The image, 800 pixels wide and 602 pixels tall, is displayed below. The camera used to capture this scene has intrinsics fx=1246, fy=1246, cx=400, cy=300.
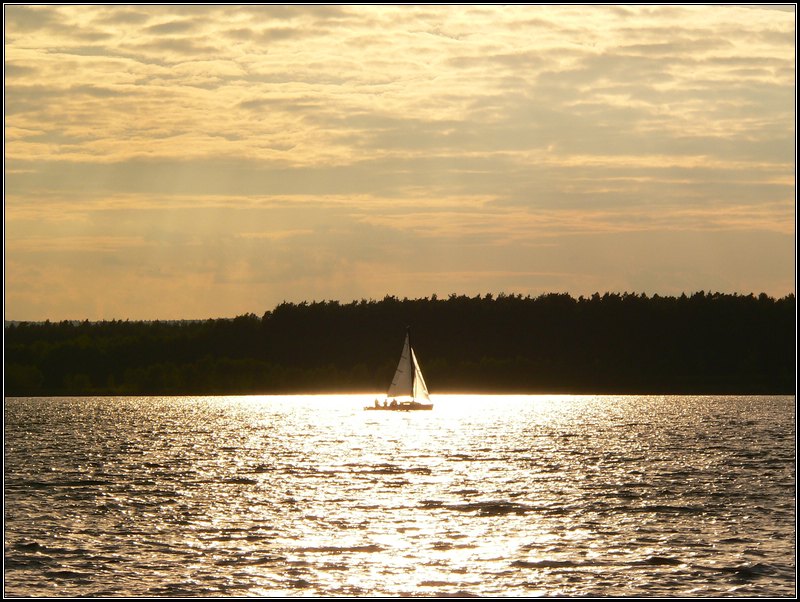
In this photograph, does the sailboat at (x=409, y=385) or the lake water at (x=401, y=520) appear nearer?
the lake water at (x=401, y=520)

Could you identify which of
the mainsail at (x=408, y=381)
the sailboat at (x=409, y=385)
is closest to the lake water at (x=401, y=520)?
the sailboat at (x=409, y=385)

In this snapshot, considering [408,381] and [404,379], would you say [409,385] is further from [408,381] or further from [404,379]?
[404,379]

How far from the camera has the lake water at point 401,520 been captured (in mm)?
43156

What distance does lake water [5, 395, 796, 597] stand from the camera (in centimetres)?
4316

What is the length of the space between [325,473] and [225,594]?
46.6 metres

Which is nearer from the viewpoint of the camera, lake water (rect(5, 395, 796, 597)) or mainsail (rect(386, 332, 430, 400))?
lake water (rect(5, 395, 796, 597))

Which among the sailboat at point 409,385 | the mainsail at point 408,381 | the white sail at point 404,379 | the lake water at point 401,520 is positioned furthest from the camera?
the mainsail at point 408,381

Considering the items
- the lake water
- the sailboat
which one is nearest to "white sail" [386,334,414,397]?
the sailboat

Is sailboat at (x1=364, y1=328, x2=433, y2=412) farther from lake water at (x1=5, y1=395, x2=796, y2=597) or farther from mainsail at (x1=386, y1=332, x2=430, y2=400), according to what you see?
lake water at (x1=5, y1=395, x2=796, y2=597)

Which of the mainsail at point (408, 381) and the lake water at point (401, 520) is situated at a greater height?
the mainsail at point (408, 381)

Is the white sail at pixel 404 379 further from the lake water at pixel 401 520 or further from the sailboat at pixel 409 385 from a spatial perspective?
the lake water at pixel 401 520

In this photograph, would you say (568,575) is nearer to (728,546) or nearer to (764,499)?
(728,546)

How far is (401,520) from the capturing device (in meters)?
58.8

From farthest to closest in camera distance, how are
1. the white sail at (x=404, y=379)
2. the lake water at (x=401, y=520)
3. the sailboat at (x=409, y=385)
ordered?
the white sail at (x=404, y=379) → the sailboat at (x=409, y=385) → the lake water at (x=401, y=520)
